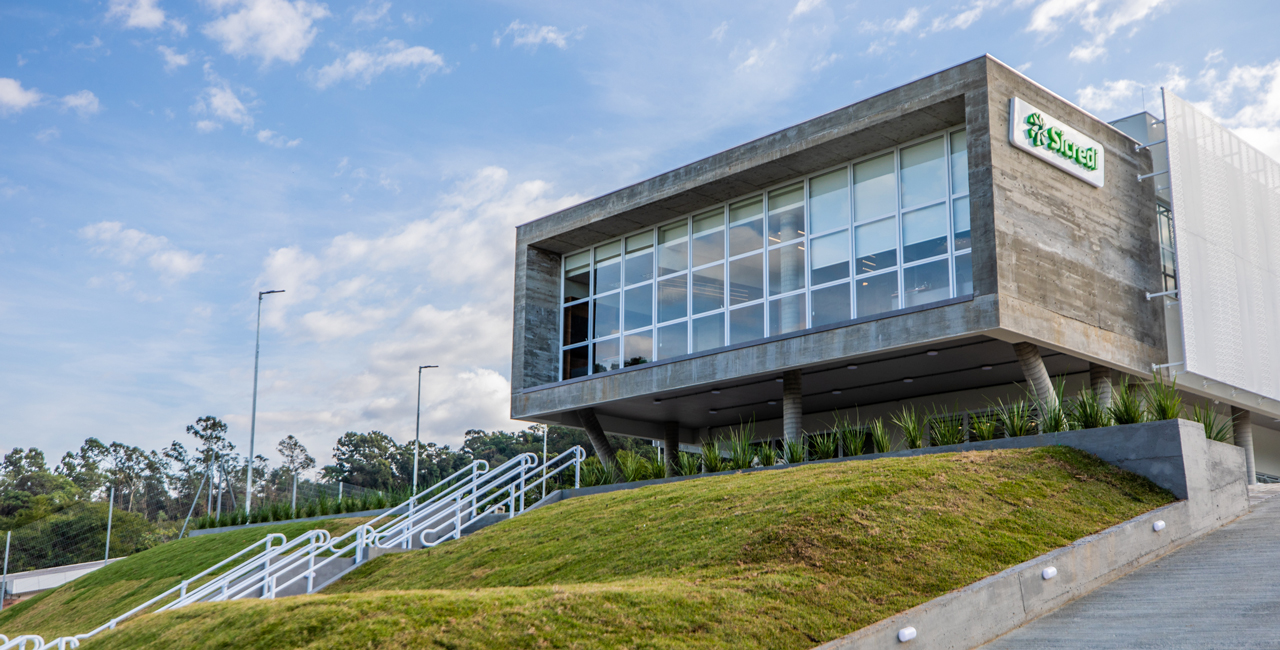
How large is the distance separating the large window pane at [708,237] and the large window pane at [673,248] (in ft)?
1.02

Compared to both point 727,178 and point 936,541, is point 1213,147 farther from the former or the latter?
point 936,541

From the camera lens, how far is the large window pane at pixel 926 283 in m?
18.2

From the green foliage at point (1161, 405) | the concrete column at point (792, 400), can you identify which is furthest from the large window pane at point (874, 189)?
the green foliage at point (1161, 405)

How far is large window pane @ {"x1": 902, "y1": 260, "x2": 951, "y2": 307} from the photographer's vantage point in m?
18.2

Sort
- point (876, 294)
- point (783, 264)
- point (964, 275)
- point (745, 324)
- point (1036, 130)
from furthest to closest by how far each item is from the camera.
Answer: point (745, 324) < point (783, 264) < point (876, 294) < point (1036, 130) < point (964, 275)

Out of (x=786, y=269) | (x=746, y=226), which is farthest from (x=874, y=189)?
(x=746, y=226)

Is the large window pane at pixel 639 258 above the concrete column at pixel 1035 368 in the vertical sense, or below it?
above

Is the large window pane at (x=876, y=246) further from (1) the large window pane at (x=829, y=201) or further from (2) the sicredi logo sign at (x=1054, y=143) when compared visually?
(2) the sicredi logo sign at (x=1054, y=143)

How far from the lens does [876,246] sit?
19500 mm

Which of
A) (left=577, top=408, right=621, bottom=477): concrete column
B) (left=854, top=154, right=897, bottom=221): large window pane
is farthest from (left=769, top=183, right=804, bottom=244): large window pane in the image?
(left=577, top=408, right=621, bottom=477): concrete column

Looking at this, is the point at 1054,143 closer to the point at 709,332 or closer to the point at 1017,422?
the point at 1017,422

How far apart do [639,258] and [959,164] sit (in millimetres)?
8466

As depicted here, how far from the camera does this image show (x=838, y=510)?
995cm

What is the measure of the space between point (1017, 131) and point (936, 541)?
35.6ft
